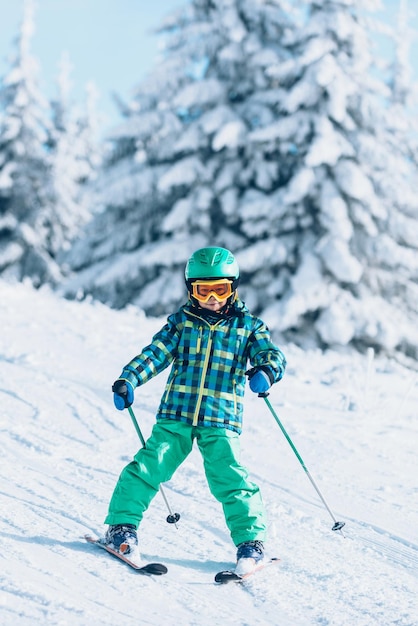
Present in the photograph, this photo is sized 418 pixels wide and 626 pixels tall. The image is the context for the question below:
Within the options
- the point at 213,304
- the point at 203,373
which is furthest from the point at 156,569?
the point at 213,304

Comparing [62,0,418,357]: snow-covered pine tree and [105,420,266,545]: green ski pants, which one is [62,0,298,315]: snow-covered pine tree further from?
[105,420,266,545]: green ski pants

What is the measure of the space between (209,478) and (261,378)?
0.57 m

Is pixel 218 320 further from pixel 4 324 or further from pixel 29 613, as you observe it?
pixel 4 324

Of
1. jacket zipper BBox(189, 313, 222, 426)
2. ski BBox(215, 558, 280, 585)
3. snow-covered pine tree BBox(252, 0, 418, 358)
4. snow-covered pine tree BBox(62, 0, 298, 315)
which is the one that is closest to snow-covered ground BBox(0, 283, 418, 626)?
ski BBox(215, 558, 280, 585)

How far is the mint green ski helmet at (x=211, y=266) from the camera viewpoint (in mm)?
3506

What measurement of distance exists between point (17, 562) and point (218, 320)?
1.44m

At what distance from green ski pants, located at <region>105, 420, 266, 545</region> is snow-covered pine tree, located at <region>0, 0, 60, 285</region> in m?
21.8

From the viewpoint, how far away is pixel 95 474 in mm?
4488

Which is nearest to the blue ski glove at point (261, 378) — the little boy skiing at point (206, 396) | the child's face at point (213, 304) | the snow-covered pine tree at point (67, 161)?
the little boy skiing at point (206, 396)

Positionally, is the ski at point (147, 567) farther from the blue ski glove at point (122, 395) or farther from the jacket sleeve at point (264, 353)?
the jacket sleeve at point (264, 353)

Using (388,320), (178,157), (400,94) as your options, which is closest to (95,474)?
(388,320)

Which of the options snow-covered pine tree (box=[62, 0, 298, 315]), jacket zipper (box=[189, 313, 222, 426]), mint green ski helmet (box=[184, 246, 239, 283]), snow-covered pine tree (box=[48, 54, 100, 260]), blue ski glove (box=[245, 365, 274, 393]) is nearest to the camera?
blue ski glove (box=[245, 365, 274, 393])

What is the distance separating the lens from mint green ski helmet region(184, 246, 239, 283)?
11.5 ft

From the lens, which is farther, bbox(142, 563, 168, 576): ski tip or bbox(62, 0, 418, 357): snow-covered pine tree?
bbox(62, 0, 418, 357): snow-covered pine tree
